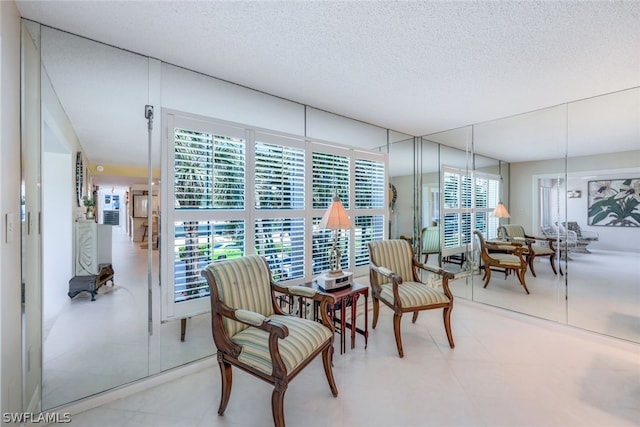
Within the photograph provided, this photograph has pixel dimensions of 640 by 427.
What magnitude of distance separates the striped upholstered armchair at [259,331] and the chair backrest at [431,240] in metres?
2.55

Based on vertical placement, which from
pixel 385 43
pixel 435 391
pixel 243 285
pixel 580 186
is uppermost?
pixel 385 43

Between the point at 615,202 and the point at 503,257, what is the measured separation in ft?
3.87

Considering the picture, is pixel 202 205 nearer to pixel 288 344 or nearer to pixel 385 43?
pixel 288 344

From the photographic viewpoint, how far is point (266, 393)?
1.89 m

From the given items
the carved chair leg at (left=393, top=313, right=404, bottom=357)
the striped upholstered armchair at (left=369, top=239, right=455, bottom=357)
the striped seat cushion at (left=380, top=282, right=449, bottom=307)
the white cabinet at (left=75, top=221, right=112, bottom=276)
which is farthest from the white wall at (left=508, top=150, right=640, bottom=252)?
the white cabinet at (left=75, top=221, right=112, bottom=276)

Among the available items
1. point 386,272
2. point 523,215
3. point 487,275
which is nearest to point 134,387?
point 386,272

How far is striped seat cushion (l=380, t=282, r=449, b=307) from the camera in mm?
2475

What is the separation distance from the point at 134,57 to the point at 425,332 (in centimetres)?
351

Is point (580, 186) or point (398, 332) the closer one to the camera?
point (398, 332)

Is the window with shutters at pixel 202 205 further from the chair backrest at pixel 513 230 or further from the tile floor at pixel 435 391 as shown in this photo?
the chair backrest at pixel 513 230

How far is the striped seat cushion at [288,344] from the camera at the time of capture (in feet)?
5.09

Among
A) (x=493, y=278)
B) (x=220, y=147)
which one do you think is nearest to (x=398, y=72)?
(x=220, y=147)

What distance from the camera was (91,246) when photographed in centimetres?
195

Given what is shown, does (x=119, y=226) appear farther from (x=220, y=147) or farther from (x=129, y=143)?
(x=220, y=147)
